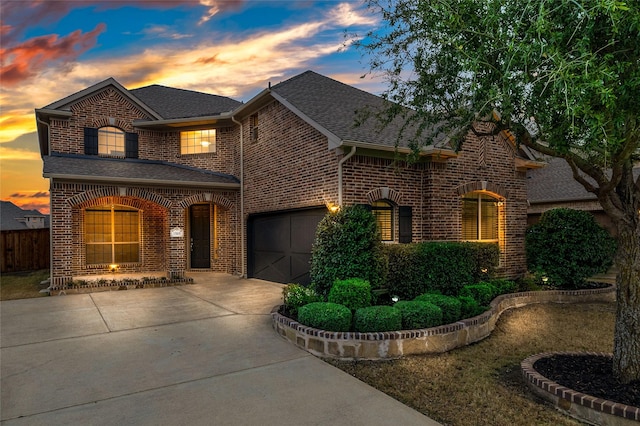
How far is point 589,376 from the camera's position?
174 inches

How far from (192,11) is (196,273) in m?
9.00

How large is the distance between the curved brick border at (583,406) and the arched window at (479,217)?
7.10 meters

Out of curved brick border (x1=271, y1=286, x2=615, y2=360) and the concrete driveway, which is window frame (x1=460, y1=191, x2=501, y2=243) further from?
the concrete driveway

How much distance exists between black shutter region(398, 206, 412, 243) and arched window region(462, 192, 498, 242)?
83.7 inches

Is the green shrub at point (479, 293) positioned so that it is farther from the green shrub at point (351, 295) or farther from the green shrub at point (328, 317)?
the green shrub at point (328, 317)

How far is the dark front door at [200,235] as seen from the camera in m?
14.7

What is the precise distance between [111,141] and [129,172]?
3030 mm

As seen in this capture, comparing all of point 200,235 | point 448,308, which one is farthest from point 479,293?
point 200,235

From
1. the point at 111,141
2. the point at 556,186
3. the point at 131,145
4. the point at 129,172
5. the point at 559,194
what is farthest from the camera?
the point at 556,186

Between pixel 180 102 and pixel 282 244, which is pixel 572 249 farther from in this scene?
pixel 180 102

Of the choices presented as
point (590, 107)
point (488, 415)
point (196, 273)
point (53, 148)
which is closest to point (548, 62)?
point (590, 107)

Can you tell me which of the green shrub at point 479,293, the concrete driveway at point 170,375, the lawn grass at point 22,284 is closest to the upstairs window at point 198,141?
the lawn grass at point 22,284

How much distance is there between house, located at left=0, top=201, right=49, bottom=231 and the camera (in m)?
26.7

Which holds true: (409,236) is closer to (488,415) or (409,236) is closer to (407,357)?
(407,357)
